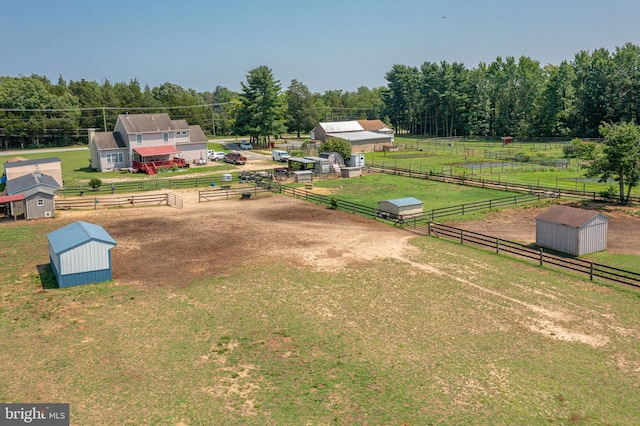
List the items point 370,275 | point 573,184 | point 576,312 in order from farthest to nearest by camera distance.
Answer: point 573,184, point 370,275, point 576,312

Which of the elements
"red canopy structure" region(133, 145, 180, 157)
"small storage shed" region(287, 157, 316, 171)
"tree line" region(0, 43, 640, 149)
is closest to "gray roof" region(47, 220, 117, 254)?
"small storage shed" region(287, 157, 316, 171)

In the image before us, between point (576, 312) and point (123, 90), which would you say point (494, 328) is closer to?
point (576, 312)

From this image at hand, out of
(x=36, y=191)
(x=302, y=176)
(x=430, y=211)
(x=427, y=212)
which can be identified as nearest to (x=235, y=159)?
(x=302, y=176)

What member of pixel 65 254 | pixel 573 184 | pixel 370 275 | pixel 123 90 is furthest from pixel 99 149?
pixel 123 90

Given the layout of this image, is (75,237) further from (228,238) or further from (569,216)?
(569,216)

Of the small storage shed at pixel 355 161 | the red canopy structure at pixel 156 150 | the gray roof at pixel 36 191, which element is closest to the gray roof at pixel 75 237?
the gray roof at pixel 36 191

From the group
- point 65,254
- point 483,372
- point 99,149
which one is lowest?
point 483,372
